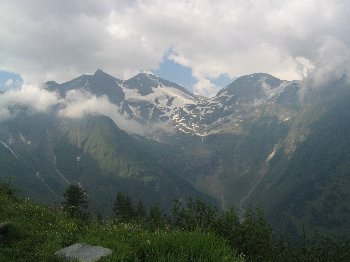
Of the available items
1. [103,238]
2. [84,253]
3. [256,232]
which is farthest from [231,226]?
[84,253]

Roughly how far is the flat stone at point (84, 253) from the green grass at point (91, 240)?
264 millimetres

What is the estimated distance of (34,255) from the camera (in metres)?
13.4

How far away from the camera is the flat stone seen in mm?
12172

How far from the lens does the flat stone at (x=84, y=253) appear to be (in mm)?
12172

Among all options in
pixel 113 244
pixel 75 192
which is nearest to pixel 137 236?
pixel 113 244

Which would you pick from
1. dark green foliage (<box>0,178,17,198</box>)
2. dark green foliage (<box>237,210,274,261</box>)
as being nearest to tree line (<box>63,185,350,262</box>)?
dark green foliage (<box>237,210,274,261</box>)

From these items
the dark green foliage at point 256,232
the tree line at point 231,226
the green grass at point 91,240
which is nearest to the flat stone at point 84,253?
the green grass at point 91,240

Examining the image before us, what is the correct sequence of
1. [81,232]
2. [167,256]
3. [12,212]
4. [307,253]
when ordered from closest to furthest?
[167,256], [81,232], [12,212], [307,253]

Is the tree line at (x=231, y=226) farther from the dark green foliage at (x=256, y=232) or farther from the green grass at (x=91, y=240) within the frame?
the green grass at (x=91, y=240)

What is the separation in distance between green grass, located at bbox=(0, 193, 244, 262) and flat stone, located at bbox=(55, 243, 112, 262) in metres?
0.26

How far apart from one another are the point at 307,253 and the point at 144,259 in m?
55.7

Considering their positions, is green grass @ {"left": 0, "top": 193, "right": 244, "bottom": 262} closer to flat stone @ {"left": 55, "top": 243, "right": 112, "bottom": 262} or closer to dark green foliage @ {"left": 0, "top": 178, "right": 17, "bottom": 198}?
flat stone @ {"left": 55, "top": 243, "right": 112, "bottom": 262}

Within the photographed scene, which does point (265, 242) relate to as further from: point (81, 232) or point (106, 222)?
point (81, 232)

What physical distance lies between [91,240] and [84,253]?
3.33 ft
